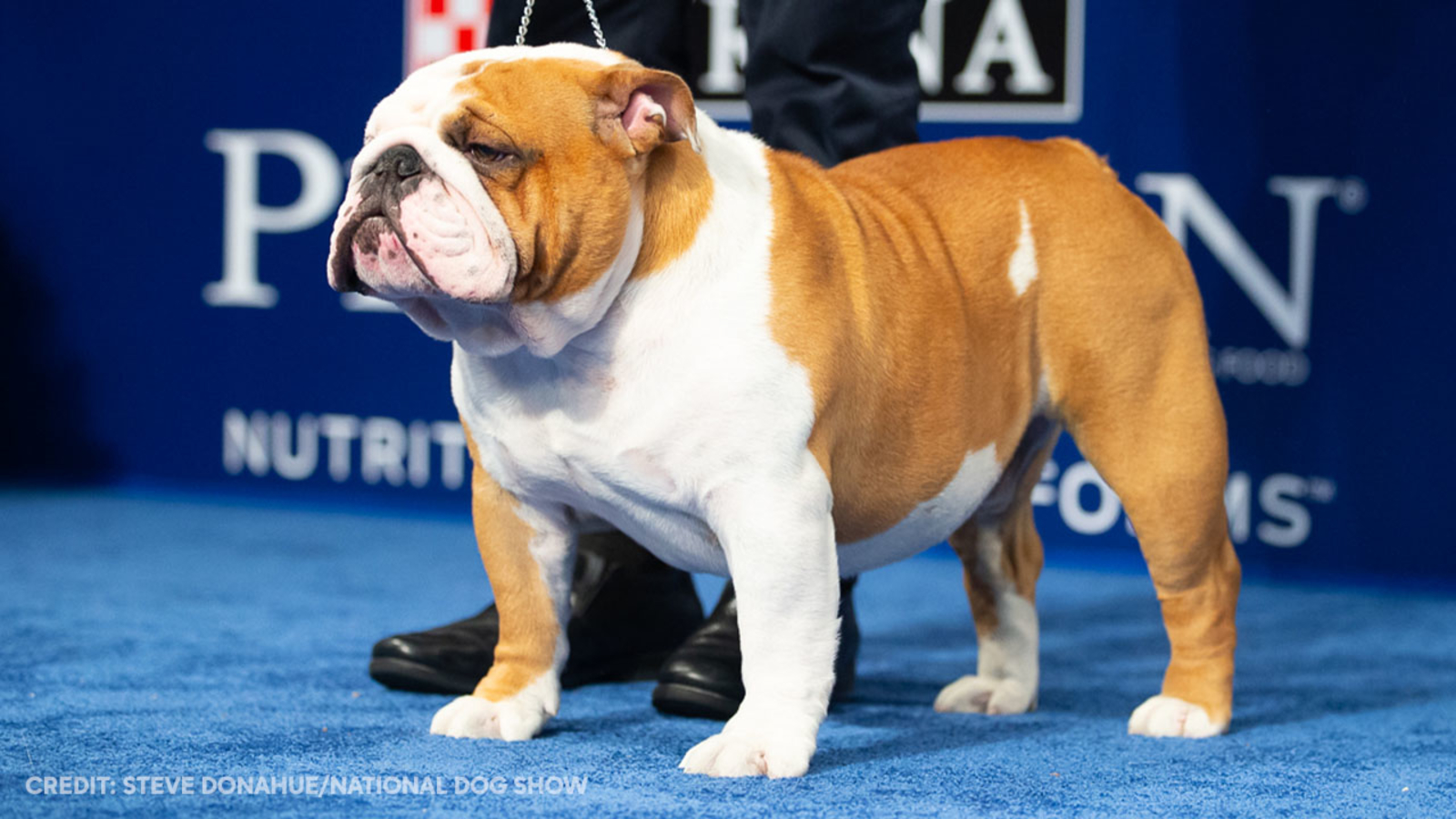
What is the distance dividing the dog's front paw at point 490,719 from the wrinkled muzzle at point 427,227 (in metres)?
0.52

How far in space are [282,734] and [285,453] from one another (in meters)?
2.42

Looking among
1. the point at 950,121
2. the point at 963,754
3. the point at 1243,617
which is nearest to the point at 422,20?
the point at 950,121

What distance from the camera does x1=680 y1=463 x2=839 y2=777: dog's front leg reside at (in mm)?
1638

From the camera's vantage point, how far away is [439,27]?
156 inches

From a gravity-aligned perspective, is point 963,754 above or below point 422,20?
below

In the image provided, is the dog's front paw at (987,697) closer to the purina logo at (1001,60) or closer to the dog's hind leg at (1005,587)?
the dog's hind leg at (1005,587)

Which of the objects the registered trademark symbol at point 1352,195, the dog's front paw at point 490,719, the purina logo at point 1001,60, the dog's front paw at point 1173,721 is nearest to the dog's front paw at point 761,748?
the dog's front paw at point 490,719

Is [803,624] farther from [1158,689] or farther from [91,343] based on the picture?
[91,343]

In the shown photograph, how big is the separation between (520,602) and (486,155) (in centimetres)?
57

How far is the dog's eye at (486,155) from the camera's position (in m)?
1.57

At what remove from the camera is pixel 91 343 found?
4.34 meters

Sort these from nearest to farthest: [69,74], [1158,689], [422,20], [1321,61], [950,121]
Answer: [1158,689], [1321,61], [950,121], [422,20], [69,74]

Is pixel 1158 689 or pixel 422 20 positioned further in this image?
pixel 422 20

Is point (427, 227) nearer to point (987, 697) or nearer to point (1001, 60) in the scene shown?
point (987, 697)
